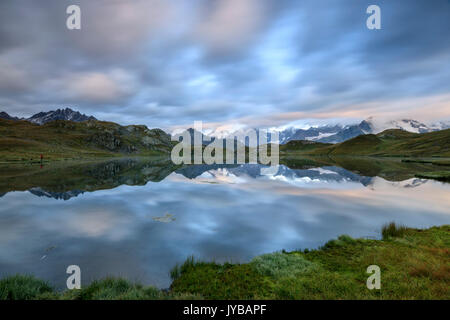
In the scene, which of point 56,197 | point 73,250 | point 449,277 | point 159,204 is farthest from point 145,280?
point 56,197

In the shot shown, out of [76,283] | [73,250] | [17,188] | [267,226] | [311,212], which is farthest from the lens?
[17,188]

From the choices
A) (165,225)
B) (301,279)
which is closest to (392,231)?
(301,279)

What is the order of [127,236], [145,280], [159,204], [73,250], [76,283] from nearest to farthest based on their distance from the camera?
[76,283] < [145,280] < [73,250] < [127,236] < [159,204]

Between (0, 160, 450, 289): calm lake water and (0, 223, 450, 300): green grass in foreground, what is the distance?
55.7 inches

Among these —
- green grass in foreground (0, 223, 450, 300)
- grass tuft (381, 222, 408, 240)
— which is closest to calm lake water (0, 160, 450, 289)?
grass tuft (381, 222, 408, 240)

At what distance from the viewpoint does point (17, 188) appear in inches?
1396

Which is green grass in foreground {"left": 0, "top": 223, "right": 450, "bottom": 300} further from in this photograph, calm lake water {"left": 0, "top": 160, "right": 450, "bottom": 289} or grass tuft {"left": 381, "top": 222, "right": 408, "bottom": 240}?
grass tuft {"left": 381, "top": 222, "right": 408, "bottom": 240}

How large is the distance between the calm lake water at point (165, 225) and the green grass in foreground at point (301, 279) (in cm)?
141

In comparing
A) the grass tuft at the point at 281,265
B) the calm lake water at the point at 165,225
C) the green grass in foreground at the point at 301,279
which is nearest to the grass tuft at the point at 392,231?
the calm lake water at the point at 165,225

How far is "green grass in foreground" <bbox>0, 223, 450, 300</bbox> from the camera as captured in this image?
27.8ft

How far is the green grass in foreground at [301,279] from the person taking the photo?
27.8 feet
